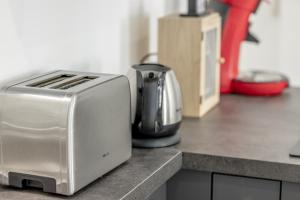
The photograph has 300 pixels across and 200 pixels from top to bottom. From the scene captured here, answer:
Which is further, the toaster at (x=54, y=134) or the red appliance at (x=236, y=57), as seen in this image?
the red appliance at (x=236, y=57)

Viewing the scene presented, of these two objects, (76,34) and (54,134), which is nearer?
(54,134)

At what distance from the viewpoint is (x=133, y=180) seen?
1.58 m

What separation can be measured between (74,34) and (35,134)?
1.74 feet

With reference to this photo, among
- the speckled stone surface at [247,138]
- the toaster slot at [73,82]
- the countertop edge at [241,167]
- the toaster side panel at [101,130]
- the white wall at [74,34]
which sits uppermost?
the white wall at [74,34]

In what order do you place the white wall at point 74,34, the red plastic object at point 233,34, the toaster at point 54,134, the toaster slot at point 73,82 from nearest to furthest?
the toaster at point 54,134 → the toaster slot at point 73,82 → the white wall at point 74,34 → the red plastic object at point 233,34

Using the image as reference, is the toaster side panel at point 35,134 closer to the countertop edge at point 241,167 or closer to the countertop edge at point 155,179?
the countertop edge at point 155,179

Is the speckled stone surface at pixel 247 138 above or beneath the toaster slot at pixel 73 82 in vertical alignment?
beneath

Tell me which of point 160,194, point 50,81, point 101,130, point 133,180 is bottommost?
point 160,194

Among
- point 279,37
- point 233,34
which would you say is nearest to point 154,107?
point 233,34

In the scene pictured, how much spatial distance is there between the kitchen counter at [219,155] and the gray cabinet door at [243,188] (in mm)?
46

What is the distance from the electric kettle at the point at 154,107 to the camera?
70.4 inches

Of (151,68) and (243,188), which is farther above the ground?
(151,68)

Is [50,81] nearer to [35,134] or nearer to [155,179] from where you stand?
[35,134]

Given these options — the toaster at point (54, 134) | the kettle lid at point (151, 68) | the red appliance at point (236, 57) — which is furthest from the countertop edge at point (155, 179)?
the red appliance at point (236, 57)
